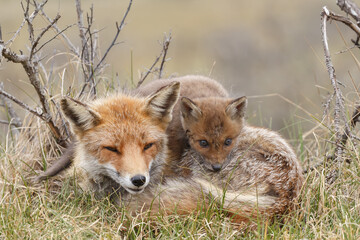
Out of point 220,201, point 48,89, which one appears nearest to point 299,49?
point 48,89

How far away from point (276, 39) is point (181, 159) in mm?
12966

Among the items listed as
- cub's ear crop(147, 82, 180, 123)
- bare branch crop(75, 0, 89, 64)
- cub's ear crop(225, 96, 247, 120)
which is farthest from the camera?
bare branch crop(75, 0, 89, 64)

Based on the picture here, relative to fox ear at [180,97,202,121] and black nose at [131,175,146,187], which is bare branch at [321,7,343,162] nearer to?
fox ear at [180,97,202,121]

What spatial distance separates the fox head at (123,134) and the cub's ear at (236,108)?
802 mm

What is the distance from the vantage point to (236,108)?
490 centimetres

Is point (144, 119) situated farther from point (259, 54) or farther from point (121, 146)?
point (259, 54)

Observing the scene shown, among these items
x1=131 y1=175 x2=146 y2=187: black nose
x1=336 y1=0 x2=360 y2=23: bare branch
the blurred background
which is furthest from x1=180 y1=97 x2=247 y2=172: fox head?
the blurred background

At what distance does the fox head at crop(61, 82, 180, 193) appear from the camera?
12.2ft

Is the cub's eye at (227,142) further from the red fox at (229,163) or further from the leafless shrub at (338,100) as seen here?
the leafless shrub at (338,100)

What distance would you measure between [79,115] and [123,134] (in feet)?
1.31

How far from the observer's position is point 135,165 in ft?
12.1

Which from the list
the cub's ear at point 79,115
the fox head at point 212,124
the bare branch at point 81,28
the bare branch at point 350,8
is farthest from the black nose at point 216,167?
the bare branch at point 81,28

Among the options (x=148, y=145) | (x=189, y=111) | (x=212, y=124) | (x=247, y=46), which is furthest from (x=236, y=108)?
(x=247, y=46)

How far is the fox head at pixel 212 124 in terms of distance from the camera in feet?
15.2
